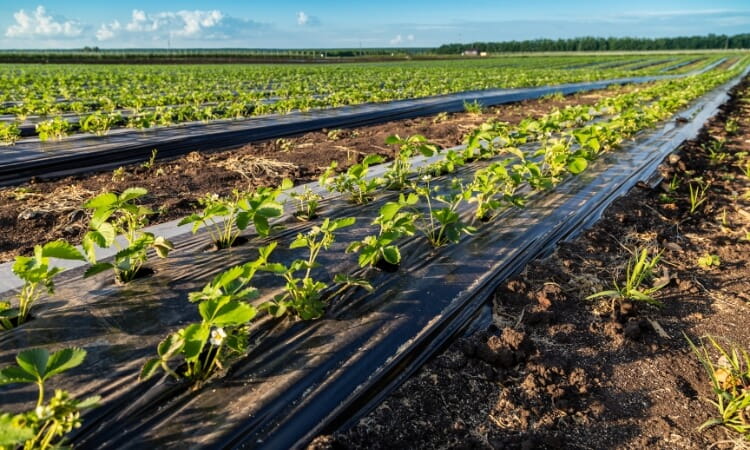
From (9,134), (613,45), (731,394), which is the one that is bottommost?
(731,394)

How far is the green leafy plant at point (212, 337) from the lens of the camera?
5.12 ft

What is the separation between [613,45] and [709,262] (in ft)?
349

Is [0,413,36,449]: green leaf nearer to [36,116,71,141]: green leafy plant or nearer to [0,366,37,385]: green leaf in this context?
[0,366,37,385]: green leaf

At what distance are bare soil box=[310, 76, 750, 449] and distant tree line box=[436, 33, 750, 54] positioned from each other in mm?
96322

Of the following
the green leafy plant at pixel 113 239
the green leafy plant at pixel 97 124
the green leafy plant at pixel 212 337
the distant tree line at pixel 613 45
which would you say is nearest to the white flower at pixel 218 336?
the green leafy plant at pixel 212 337

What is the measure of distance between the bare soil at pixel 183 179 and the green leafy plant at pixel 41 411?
6.38ft

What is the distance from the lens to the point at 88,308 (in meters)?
2.15

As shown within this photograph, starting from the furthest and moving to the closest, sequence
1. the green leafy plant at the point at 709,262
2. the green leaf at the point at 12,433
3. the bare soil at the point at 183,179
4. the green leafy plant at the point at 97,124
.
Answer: the green leafy plant at the point at 97,124, the bare soil at the point at 183,179, the green leafy plant at the point at 709,262, the green leaf at the point at 12,433

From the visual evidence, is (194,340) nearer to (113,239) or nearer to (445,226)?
(113,239)

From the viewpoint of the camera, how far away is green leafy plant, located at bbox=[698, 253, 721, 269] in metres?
3.04

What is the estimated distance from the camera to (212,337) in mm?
1672

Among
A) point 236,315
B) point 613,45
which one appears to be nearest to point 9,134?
point 236,315

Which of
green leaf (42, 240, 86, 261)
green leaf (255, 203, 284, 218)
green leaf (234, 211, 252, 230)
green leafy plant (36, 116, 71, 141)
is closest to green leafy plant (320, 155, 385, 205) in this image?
green leaf (255, 203, 284, 218)

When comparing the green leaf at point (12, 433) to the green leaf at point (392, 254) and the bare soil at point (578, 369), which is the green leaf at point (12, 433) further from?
the green leaf at point (392, 254)
